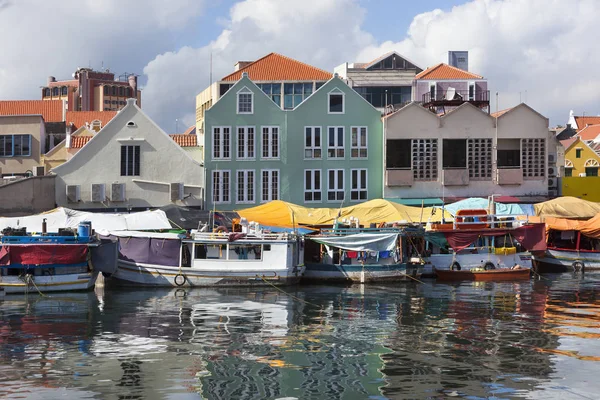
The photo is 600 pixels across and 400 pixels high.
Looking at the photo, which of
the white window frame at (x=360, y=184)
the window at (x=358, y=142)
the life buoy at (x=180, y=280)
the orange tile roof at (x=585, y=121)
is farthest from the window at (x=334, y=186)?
the orange tile roof at (x=585, y=121)

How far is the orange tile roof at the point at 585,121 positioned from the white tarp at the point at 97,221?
3288 inches

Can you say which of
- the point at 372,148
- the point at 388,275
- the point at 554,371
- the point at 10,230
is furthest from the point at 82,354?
the point at 372,148

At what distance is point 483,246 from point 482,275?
234 centimetres

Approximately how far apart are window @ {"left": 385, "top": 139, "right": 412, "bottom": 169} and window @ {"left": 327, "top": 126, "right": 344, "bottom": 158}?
11.0ft

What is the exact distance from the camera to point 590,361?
25.2 meters

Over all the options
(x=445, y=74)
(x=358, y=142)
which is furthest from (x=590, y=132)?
(x=358, y=142)

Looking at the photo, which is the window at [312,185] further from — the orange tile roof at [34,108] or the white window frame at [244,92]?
the orange tile roof at [34,108]

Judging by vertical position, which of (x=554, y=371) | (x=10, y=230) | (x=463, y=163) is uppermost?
(x=463, y=163)

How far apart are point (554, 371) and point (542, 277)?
26.4m

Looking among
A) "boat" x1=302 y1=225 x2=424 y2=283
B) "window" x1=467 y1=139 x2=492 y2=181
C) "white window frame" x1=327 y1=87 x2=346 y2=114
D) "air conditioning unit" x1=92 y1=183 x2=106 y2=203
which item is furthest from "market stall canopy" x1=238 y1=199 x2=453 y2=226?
"air conditioning unit" x1=92 y1=183 x2=106 y2=203

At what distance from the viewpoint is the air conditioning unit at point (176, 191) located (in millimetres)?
57906

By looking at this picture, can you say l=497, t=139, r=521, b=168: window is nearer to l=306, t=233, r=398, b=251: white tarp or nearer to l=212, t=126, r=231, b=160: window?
l=212, t=126, r=231, b=160: window

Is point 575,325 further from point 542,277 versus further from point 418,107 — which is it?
point 418,107

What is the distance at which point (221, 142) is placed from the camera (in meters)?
59.5
